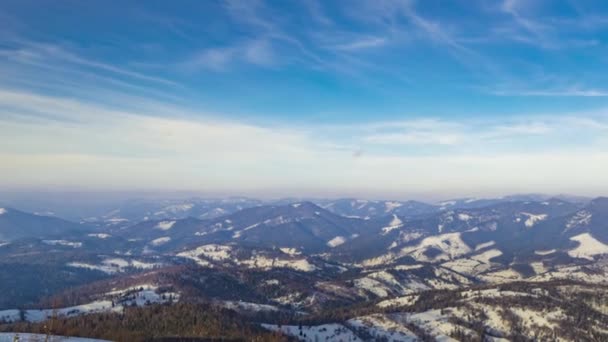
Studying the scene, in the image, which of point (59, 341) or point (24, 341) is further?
point (24, 341)

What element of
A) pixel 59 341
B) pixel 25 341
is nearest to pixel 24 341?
pixel 25 341

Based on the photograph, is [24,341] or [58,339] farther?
[24,341]

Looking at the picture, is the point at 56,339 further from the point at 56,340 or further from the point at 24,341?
the point at 24,341

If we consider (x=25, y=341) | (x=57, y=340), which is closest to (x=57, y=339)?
(x=57, y=340)

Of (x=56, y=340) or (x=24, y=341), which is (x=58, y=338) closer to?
(x=56, y=340)

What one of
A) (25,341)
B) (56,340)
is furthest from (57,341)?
(25,341)

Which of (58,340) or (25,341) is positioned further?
(25,341)

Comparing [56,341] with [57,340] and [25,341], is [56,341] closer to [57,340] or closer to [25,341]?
[57,340]
